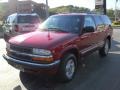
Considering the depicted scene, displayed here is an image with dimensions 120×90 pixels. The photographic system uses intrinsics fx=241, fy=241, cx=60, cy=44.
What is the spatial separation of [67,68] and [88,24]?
1.92 meters

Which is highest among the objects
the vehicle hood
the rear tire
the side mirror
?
the side mirror

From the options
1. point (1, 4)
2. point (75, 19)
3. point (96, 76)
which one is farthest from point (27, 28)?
point (1, 4)

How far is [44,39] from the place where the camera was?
6180 mm

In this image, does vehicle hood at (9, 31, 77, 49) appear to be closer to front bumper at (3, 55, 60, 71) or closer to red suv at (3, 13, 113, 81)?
red suv at (3, 13, 113, 81)

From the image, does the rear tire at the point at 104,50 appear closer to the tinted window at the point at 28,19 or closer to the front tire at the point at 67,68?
the front tire at the point at 67,68

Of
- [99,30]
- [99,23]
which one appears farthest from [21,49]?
[99,23]

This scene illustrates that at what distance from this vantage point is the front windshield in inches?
278

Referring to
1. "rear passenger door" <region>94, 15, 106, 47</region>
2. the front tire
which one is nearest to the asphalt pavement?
the front tire

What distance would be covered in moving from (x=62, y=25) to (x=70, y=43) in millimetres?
1024

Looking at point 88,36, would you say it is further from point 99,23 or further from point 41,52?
point 41,52

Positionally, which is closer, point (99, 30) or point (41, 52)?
point (41, 52)

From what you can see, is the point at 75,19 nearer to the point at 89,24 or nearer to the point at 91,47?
the point at 89,24

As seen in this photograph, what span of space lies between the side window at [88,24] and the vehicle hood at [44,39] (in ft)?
2.10

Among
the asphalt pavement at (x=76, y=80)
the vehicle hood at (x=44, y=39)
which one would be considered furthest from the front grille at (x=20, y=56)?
the asphalt pavement at (x=76, y=80)
